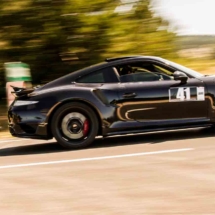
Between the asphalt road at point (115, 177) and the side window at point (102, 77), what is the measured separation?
0.97 metres

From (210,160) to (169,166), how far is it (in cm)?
55

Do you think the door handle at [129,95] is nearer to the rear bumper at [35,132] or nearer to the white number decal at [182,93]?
the white number decal at [182,93]

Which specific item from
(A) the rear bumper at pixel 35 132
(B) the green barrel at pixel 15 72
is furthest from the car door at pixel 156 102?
(B) the green barrel at pixel 15 72

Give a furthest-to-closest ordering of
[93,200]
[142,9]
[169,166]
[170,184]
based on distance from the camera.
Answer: [142,9]
[169,166]
[170,184]
[93,200]

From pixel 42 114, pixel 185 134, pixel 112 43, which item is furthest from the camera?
pixel 112 43

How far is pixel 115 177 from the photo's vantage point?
5898 mm

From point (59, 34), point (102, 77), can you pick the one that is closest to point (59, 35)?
point (59, 34)

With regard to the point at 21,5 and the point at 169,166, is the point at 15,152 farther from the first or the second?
the point at 21,5

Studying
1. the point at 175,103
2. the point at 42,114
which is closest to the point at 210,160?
the point at 175,103

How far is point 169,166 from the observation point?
6.32 meters

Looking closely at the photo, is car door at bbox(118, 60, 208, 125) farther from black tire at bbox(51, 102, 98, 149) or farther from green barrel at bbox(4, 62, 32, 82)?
green barrel at bbox(4, 62, 32, 82)

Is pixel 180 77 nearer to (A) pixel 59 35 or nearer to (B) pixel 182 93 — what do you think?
(B) pixel 182 93

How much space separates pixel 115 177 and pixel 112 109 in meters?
2.35

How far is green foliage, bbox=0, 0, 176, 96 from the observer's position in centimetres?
1405
